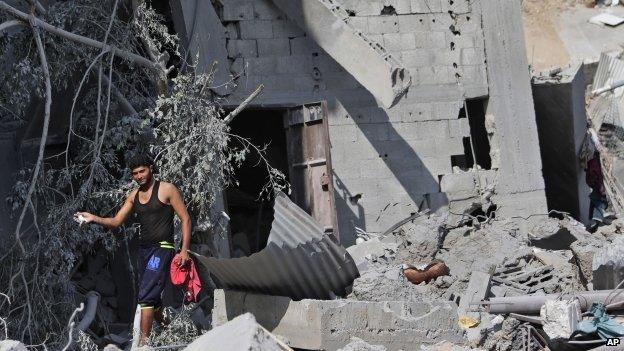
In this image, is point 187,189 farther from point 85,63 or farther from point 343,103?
point 343,103

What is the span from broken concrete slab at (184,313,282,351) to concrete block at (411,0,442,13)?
22.6ft

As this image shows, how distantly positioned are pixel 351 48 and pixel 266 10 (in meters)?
1.04

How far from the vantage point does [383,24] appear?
13.1m

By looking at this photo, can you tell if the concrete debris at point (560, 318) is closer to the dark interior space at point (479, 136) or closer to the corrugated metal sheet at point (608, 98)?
the dark interior space at point (479, 136)

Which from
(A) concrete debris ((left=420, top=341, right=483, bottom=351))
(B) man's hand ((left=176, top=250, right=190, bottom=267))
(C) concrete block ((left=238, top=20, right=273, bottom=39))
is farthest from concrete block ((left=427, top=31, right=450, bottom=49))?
(A) concrete debris ((left=420, top=341, right=483, bottom=351))

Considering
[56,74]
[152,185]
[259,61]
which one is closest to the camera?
[152,185]

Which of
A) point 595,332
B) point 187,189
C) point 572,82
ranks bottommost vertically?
point 595,332

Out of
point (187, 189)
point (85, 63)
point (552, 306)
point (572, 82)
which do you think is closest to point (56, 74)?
point (85, 63)

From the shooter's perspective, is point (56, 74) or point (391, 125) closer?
point (56, 74)

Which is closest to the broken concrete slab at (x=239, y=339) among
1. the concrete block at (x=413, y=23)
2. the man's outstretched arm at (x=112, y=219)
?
the man's outstretched arm at (x=112, y=219)

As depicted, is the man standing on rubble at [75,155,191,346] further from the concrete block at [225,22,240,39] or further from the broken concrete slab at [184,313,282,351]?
the concrete block at [225,22,240,39]

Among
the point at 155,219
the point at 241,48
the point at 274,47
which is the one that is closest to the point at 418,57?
the point at 274,47

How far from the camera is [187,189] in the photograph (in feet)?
34.8

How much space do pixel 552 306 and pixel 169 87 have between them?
429 centimetres
